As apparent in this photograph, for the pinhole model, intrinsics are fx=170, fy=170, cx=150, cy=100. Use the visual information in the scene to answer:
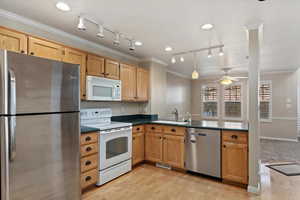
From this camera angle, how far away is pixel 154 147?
148 inches

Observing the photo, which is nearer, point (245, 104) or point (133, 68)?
point (133, 68)

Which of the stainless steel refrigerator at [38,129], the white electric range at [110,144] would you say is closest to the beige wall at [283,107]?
the white electric range at [110,144]

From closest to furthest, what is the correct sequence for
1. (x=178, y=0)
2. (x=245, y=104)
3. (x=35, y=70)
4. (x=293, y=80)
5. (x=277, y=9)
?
(x=35, y=70) < (x=178, y=0) < (x=277, y=9) < (x=293, y=80) < (x=245, y=104)

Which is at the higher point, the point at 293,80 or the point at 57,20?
the point at 57,20

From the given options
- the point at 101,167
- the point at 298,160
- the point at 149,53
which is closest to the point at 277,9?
the point at 149,53

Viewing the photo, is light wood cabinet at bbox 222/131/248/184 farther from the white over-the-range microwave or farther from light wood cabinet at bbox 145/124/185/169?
the white over-the-range microwave

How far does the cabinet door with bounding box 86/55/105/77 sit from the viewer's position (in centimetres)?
304

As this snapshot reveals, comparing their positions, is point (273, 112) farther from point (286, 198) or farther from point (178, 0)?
point (178, 0)

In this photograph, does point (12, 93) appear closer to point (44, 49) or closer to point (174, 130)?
point (44, 49)

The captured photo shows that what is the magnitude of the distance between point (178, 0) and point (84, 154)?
2467 mm

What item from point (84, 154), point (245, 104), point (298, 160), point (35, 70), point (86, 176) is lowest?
point (298, 160)

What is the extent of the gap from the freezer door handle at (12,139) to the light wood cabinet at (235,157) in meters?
2.86

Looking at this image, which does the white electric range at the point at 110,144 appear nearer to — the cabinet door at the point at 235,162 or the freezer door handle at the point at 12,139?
the freezer door handle at the point at 12,139

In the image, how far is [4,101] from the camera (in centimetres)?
152
